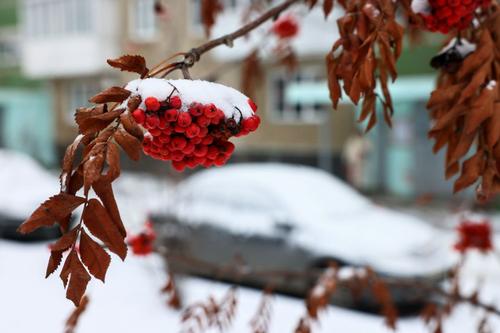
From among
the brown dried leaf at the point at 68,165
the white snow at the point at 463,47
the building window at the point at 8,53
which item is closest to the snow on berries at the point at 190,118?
the brown dried leaf at the point at 68,165

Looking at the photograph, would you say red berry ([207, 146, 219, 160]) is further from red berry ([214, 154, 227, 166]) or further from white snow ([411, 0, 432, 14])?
white snow ([411, 0, 432, 14])

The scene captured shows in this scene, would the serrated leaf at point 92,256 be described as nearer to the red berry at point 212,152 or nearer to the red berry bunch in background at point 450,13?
the red berry at point 212,152

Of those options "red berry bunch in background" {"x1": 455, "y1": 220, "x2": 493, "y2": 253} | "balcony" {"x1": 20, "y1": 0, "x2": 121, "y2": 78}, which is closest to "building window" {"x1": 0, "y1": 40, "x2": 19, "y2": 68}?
"balcony" {"x1": 20, "y1": 0, "x2": 121, "y2": 78}

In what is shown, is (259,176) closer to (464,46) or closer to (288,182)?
(288,182)

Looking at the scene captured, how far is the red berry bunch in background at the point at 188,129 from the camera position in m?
0.95

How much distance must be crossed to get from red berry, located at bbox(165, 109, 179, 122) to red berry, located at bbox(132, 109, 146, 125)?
0.12 feet


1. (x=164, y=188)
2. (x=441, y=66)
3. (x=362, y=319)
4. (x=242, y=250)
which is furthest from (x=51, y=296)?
(x=441, y=66)

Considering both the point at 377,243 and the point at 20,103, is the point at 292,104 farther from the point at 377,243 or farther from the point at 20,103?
the point at 20,103

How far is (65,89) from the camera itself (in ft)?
74.0

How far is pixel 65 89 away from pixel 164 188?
18.0m

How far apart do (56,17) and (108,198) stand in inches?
842

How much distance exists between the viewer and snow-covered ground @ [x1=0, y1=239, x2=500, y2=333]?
437cm

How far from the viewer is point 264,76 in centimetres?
1595

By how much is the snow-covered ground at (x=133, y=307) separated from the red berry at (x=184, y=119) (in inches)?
116
